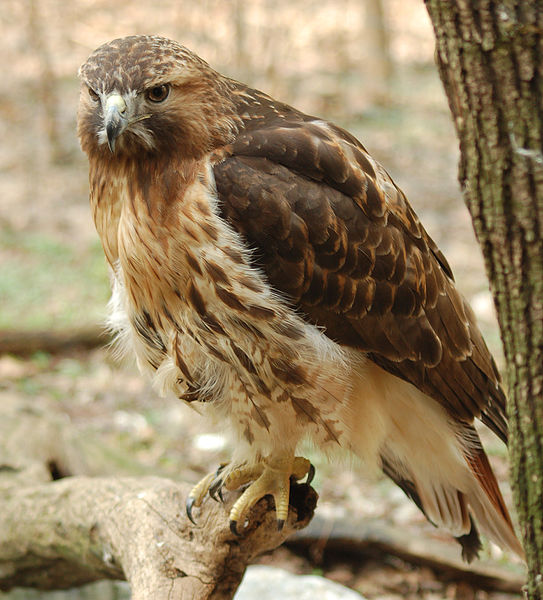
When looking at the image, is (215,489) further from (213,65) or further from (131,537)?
(213,65)

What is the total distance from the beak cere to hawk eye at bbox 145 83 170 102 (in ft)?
0.35

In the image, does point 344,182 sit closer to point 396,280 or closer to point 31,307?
point 396,280

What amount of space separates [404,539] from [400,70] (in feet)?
36.1

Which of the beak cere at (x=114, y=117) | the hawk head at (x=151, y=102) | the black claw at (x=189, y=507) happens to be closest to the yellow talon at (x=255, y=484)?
the black claw at (x=189, y=507)

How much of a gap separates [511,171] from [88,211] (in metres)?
7.01

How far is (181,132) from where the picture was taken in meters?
2.61

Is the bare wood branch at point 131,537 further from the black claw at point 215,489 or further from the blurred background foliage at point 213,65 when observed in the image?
the blurred background foliage at point 213,65

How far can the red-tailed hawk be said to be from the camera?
2.55 metres

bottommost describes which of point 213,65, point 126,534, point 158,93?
point 126,534

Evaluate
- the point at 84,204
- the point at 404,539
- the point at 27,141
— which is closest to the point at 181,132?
the point at 404,539

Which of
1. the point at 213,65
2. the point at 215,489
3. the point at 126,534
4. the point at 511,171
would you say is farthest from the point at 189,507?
the point at 213,65

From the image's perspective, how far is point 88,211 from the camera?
853 centimetres

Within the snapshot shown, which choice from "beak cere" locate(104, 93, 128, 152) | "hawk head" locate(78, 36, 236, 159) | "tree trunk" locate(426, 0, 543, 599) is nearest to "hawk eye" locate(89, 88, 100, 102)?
"hawk head" locate(78, 36, 236, 159)

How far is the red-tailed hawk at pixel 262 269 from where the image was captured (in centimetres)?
255
